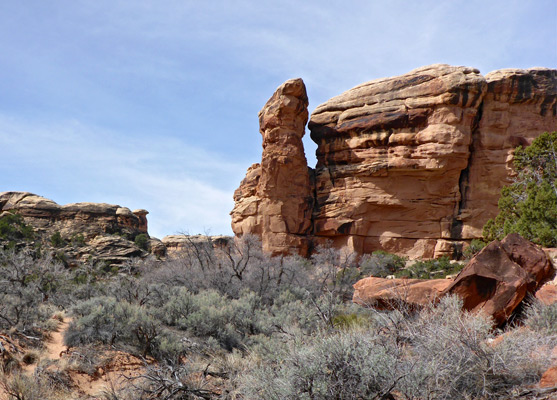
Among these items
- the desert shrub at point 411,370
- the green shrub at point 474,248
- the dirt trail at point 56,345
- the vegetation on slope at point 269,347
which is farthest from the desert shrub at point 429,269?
the desert shrub at point 411,370

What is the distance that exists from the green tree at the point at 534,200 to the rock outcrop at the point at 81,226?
23645 millimetres

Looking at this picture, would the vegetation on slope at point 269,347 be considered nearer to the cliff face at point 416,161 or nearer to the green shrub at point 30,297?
the green shrub at point 30,297

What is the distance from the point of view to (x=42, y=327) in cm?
1015

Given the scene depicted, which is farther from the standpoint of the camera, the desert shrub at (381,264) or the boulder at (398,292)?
the desert shrub at (381,264)

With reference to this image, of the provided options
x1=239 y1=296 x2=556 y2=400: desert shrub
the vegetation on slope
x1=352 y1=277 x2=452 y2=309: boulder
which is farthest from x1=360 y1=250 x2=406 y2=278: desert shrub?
x1=239 y1=296 x2=556 y2=400: desert shrub

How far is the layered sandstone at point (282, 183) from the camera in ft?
102

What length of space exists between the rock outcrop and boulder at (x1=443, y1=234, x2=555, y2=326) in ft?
90.8

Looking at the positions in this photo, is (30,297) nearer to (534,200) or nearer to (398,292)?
(398,292)

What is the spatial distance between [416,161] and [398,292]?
2229cm

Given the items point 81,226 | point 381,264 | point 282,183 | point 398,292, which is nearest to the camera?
point 398,292

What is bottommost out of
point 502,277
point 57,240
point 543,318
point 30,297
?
point 30,297

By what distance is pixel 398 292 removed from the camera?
28.5 ft

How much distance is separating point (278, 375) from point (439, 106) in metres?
27.1

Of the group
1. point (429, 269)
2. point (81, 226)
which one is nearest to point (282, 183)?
point (429, 269)
